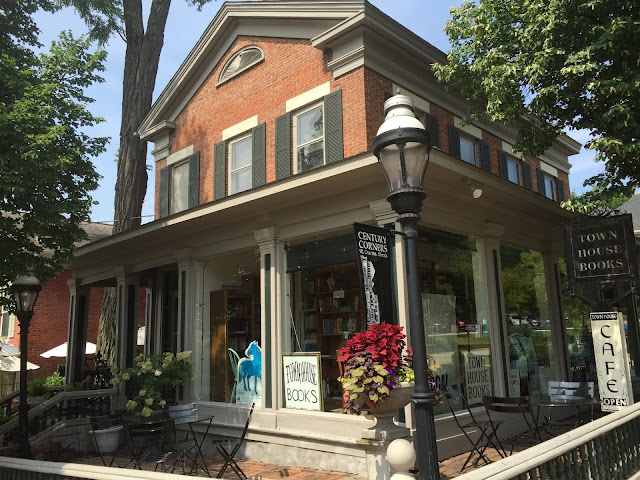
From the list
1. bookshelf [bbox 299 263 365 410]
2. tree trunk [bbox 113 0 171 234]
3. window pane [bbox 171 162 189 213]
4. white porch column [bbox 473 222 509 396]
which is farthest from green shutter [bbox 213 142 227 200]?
tree trunk [bbox 113 0 171 234]

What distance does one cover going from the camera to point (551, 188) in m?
16.4

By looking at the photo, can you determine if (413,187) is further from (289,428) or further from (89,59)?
(89,59)

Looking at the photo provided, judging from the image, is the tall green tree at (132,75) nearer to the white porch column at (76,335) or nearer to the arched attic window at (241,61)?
the white porch column at (76,335)

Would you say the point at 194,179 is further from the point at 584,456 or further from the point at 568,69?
the point at 584,456

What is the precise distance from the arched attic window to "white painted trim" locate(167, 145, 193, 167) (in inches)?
72.5

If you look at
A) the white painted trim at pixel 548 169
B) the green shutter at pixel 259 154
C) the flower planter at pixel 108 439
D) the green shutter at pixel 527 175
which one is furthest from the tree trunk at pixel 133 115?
the white painted trim at pixel 548 169

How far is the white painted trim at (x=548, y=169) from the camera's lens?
52.4 feet

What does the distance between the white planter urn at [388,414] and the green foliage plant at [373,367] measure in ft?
0.19

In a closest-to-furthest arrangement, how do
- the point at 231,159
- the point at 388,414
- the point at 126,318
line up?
the point at 388,414
the point at 231,159
the point at 126,318

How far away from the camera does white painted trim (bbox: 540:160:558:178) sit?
15961 mm

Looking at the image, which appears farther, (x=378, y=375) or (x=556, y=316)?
(x=556, y=316)

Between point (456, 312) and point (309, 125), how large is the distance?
4.79 meters

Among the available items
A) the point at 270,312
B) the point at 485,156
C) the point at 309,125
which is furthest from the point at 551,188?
the point at 270,312

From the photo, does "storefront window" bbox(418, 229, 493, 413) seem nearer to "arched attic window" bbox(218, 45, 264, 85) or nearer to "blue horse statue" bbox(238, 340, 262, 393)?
"blue horse statue" bbox(238, 340, 262, 393)
